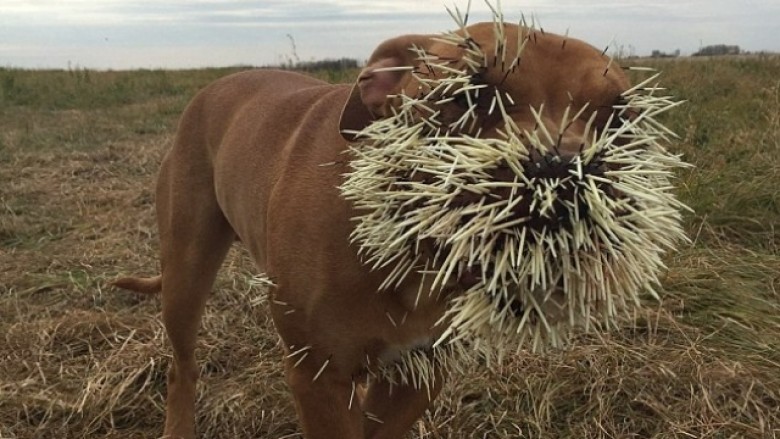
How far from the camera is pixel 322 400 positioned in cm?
221

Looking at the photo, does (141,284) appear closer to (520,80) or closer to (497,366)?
(497,366)

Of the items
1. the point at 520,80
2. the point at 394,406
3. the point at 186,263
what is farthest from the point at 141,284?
the point at 520,80

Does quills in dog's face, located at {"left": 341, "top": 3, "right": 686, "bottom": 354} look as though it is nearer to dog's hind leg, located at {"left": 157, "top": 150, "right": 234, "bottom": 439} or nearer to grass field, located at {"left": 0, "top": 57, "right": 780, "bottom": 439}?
grass field, located at {"left": 0, "top": 57, "right": 780, "bottom": 439}

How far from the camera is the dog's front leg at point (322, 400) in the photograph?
7.18ft

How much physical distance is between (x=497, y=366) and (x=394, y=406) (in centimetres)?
80

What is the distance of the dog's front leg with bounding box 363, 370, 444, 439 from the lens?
8.32 feet

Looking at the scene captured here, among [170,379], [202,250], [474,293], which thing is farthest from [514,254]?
[170,379]

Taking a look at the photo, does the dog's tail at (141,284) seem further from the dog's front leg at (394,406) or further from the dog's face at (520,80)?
the dog's face at (520,80)

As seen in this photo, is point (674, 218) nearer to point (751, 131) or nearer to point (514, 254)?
point (514, 254)

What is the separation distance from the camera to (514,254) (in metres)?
1.33

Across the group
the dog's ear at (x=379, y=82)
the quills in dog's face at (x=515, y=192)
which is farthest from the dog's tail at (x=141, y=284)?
the quills in dog's face at (x=515, y=192)

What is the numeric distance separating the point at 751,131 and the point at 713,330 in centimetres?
330

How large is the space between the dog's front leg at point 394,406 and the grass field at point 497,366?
48 centimetres

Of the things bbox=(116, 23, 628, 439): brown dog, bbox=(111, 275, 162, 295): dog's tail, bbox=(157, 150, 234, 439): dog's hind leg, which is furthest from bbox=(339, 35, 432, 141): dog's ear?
bbox=(111, 275, 162, 295): dog's tail
